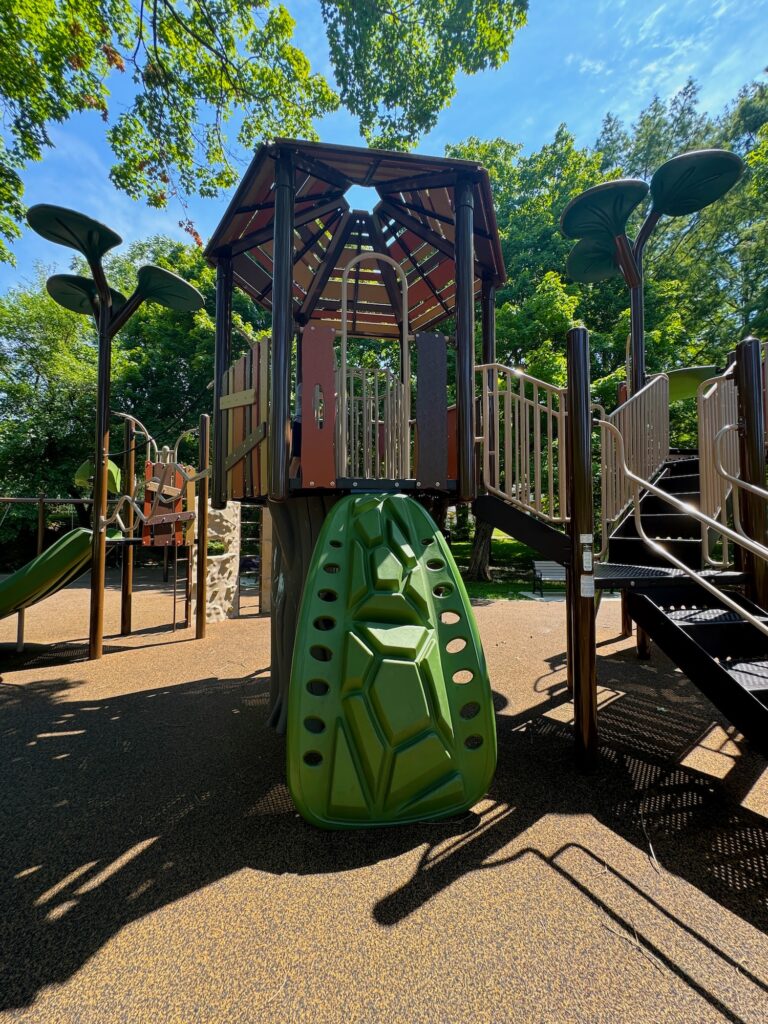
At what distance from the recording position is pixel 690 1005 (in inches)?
62.9

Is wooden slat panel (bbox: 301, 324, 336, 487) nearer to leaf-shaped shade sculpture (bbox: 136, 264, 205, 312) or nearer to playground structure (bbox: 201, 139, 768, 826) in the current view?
→ playground structure (bbox: 201, 139, 768, 826)

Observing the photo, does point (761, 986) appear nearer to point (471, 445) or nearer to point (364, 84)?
point (471, 445)

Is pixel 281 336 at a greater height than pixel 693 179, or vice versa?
pixel 693 179

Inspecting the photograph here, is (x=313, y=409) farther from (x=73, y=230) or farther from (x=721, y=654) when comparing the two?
(x=73, y=230)

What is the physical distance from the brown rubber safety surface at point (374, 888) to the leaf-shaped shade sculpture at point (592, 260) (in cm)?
626

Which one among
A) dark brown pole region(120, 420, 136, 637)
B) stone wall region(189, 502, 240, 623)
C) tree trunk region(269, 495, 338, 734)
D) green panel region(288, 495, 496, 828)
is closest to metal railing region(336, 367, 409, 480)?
tree trunk region(269, 495, 338, 734)

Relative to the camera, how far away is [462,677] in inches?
108

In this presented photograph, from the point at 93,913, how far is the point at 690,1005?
7.57 ft

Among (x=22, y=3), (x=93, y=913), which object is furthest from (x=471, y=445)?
(x=22, y=3)

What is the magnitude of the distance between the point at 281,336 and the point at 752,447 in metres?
3.78

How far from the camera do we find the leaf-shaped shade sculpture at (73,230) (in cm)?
537

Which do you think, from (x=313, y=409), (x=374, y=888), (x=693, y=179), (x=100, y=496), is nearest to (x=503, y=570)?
(x=693, y=179)

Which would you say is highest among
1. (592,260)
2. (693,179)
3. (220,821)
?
(693,179)

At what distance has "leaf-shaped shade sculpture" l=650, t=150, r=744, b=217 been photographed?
217 inches
